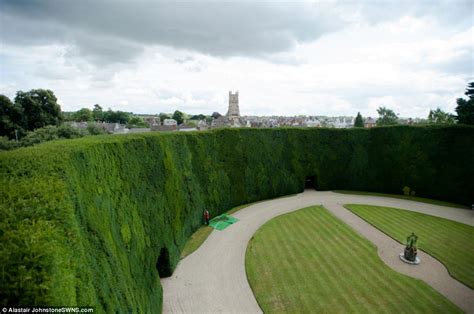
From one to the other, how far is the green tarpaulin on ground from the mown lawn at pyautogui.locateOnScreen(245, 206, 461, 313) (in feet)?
10.7

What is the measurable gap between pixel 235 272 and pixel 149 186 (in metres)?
6.77

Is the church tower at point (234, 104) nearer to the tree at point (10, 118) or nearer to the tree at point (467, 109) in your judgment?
the tree at point (10, 118)

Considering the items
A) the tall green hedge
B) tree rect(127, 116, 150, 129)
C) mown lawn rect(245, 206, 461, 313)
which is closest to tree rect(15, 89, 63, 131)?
the tall green hedge

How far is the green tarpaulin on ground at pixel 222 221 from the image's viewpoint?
2094cm

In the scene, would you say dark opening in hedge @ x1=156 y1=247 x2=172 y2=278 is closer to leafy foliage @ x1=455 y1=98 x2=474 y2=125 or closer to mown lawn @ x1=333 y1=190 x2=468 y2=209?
mown lawn @ x1=333 y1=190 x2=468 y2=209

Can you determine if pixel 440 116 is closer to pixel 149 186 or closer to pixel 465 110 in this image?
pixel 465 110

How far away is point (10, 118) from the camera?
39375 millimetres

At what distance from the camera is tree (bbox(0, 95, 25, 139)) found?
125 feet

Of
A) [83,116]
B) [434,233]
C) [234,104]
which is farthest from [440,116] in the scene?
[83,116]

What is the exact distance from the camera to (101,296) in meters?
6.06

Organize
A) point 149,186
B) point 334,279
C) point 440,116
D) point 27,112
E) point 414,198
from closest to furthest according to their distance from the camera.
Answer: point 149,186, point 334,279, point 414,198, point 27,112, point 440,116

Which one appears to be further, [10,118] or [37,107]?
[37,107]

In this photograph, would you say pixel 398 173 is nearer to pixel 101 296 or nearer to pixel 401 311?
pixel 401 311

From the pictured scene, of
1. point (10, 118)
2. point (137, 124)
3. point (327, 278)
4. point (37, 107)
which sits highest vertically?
point (37, 107)
